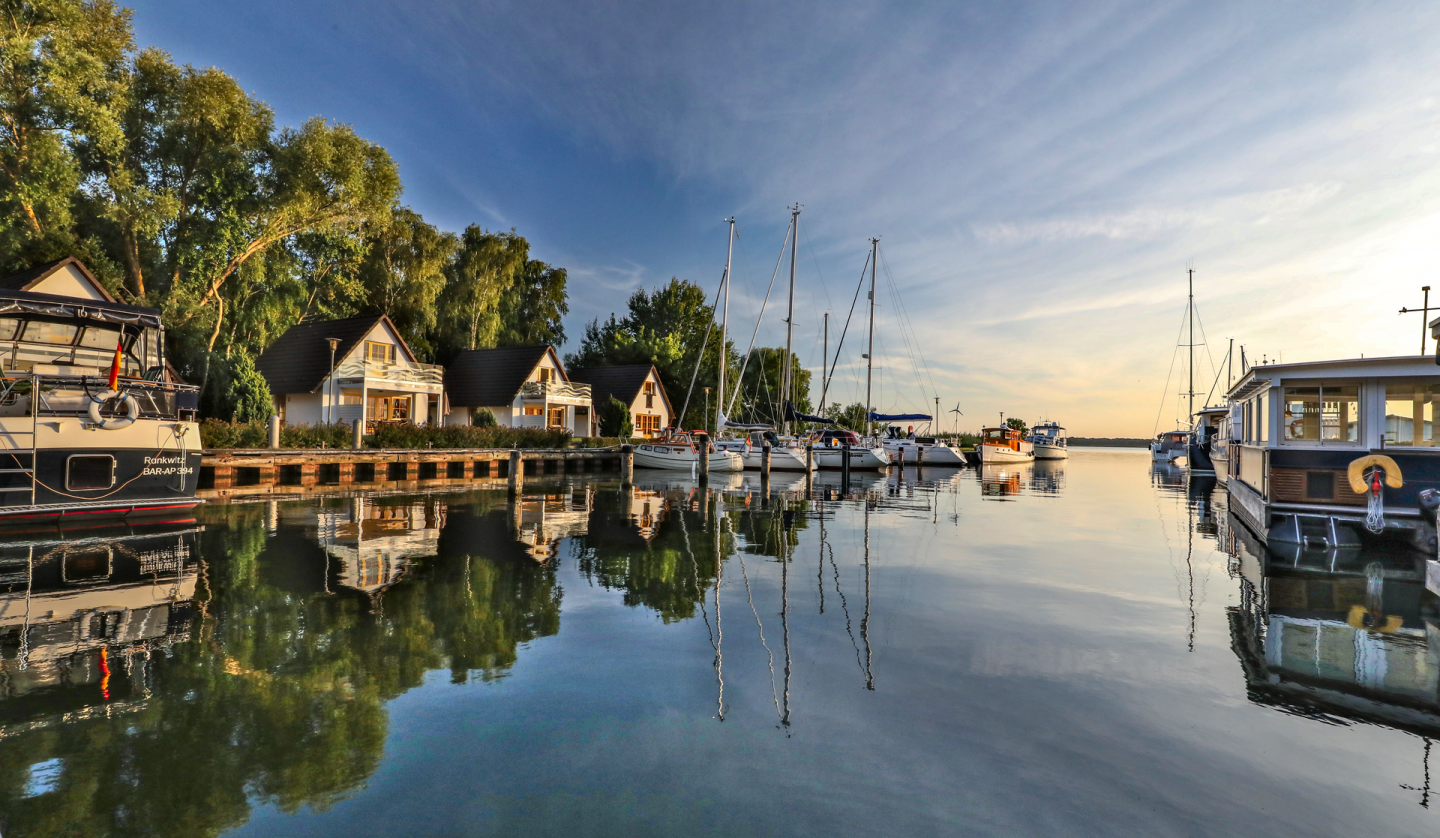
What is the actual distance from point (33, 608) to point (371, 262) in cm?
4170

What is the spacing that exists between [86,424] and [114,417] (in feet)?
1.53

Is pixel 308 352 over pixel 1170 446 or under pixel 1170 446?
over

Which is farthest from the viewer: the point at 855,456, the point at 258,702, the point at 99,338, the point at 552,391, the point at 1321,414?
the point at 552,391

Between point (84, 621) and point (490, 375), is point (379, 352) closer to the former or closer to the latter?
point (490, 375)

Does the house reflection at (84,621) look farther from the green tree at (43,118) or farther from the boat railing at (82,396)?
the green tree at (43,118)

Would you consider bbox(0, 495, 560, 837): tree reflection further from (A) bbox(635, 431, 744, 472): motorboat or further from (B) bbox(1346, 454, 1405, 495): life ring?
(A) bbox(635, 431, 744, 472): motorboat

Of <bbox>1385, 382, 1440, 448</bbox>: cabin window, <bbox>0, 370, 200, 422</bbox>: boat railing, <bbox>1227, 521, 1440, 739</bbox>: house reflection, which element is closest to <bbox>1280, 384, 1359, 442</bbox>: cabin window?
<bbox>1385, 382, 1440, 448</bbox>: cabin window

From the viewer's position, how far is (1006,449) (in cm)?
5281

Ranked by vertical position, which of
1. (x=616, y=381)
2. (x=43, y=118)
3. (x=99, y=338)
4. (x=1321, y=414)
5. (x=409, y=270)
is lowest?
(x=1321, y=414)

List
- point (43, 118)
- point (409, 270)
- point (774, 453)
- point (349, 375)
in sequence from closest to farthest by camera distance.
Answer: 1. point (43, 118)
2. point (349, 375)
3. point (774, 453)
4. point (409, 270)

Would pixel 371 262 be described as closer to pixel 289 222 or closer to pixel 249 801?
pixel 289 222

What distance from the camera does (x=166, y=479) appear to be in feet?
47.3

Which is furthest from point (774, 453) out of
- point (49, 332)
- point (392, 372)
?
point (49, 332)

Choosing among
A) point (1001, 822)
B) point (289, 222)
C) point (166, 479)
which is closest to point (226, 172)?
point (289, 222)
